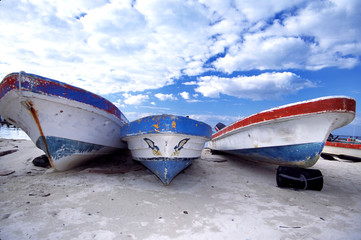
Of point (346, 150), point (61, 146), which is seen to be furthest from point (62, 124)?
point (346, 150)

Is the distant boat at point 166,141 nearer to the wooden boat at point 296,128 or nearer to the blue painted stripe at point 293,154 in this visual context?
the wooden boat at point 296,128

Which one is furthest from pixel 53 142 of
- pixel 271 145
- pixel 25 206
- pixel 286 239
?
pixel 271 145

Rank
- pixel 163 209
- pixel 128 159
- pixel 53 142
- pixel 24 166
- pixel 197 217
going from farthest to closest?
pixel 128 159 → pixel 24 166 → pixel 53 142 → pixel 163 209 → pixel 197 217

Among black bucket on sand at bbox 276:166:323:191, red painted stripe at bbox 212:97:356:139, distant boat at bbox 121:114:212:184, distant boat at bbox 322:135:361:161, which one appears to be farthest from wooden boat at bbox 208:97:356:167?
distant boat at bbox 322:135:361:161

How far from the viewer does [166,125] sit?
3.54 m

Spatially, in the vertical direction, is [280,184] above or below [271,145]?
below

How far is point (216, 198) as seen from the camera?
3.37 m

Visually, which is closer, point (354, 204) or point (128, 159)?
point (354, 204)

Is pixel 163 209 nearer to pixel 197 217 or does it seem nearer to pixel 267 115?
pixel 197 217

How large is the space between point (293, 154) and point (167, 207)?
9.73 ft

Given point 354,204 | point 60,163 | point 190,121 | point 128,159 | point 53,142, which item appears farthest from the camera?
point 128,159

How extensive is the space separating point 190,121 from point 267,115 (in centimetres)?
173

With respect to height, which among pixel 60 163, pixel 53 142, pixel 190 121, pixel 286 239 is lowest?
pixel 286 239

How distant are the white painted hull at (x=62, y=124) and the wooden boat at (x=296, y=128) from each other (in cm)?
361
